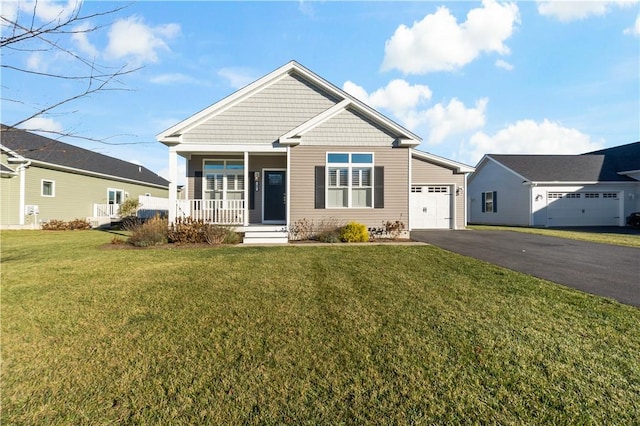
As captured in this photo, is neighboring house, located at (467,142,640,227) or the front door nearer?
the front door

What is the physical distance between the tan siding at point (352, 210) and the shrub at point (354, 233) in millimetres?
640

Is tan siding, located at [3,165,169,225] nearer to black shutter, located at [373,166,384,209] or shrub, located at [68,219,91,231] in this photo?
shrub, located at [68,219,91,231]

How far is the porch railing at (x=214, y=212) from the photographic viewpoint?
35.2 ft

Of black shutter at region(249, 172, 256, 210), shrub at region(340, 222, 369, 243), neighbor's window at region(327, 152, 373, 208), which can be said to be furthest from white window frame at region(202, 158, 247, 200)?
shrub at region(340, 222, 369, 243)

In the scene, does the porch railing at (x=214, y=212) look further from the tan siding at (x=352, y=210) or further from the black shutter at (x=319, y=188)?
the black shutter at (x=319, y=188)

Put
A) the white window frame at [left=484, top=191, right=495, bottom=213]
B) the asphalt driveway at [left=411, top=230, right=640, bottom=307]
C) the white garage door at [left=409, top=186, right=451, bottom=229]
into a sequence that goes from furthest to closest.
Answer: the white window frame at [left=484, top=191, right=495, bottom=213] < the white garage door at [left=409, top=186, right=451, bottom=229] < the asphalt driveway at [left=411, top=230, right=640, bottom=307]

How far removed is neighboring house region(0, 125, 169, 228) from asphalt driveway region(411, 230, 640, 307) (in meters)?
16.4

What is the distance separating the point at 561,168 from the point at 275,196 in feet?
70.0

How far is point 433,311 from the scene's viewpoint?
12.9 feet

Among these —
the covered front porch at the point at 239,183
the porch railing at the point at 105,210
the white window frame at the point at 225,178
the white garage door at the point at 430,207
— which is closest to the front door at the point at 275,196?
the covered front porch at the point at 239,183

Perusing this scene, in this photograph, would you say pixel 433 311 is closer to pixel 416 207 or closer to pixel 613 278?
pixel 613 278

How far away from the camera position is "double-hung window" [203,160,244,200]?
12.0m

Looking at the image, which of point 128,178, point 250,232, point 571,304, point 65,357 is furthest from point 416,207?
point 128,178

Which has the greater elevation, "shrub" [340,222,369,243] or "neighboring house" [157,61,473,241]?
"neighboring house" [157,61,473,241]
